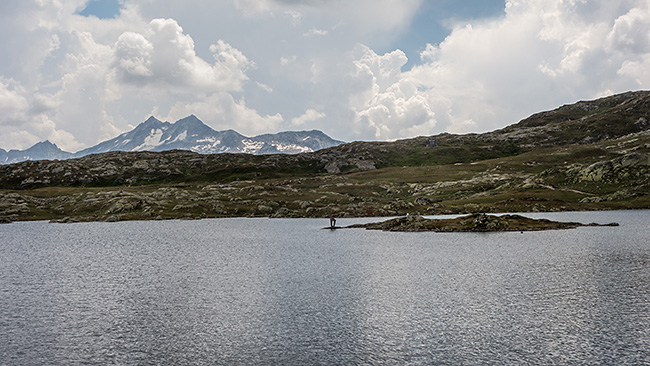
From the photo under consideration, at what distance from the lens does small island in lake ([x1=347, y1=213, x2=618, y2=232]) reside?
120 metres

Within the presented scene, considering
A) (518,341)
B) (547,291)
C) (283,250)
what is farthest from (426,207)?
(518,341)

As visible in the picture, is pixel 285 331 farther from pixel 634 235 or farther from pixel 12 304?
pixel 634 235

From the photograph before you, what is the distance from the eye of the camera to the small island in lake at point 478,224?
11981cm

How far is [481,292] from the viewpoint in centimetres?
5031

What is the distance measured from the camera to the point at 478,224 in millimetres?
121500

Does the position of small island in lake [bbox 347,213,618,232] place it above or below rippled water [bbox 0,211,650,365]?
above

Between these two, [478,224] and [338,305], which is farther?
[478,224]

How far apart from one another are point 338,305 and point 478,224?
283ft

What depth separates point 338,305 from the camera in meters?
46.2

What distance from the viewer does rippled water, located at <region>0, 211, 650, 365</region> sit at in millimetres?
32438

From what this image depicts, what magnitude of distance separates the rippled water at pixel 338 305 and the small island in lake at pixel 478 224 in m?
25.6

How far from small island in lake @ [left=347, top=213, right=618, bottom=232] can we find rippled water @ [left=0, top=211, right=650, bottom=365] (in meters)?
25.6

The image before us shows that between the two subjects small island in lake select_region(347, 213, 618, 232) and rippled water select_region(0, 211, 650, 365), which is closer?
rippled water select_region(0, 211, 650, 365)

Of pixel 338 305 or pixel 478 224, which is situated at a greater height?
pixel 478 224
